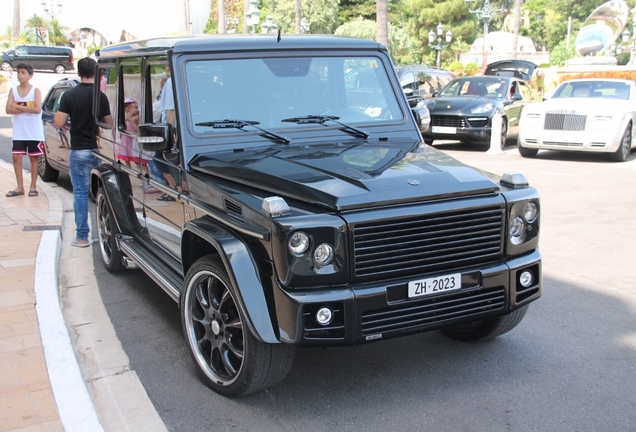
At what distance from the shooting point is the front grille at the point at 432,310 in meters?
3.60

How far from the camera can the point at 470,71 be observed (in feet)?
160

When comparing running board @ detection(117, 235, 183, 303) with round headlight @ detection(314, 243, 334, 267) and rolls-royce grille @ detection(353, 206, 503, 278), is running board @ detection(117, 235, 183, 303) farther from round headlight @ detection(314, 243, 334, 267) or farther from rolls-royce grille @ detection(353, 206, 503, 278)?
rolls-royce grille @ detection(353, 206, 503, 278)

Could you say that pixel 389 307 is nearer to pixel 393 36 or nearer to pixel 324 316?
pixel 324 316

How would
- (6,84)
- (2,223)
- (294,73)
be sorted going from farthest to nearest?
(6,84) < (2,223) < (294,73)

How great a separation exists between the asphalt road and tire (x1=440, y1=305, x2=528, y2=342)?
7 cm

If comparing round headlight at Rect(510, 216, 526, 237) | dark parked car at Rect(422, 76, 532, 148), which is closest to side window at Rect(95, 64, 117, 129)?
round headlight at Rect(510, 216, 526, 237)

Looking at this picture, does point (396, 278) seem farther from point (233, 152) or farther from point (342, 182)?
point (233, 152)

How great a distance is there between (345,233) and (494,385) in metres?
1.46

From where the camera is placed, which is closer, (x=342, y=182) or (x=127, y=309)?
(x=342, y=182)

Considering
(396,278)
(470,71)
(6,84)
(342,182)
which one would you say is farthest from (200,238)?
(470,71)

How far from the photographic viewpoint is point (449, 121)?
1596 centimetres

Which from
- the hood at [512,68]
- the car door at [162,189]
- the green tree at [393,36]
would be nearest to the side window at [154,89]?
the car door at [162,189]

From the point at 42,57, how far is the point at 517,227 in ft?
161

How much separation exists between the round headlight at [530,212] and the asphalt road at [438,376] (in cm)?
99
